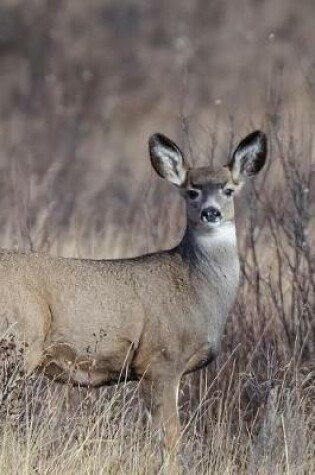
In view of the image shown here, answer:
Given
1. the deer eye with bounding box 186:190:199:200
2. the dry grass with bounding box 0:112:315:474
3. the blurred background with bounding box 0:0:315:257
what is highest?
the blurred background with bounding box 0:0:315:257

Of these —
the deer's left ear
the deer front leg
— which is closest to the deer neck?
the deer's left ear

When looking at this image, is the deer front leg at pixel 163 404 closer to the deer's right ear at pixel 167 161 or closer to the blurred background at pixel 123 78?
the deer's right ear at pixel 167 161

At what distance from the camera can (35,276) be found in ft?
24.8

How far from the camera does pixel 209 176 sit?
8.33 m

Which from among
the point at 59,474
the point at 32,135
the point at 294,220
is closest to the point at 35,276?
the point at 59,474

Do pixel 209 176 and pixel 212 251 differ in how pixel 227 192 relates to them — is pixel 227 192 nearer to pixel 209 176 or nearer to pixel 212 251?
pixel 209 176

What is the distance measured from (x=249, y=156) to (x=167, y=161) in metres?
0.44

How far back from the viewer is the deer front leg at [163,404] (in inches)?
305

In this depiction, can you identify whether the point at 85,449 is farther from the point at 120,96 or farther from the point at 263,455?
the point at 120,96

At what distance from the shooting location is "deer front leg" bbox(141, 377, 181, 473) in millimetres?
7738

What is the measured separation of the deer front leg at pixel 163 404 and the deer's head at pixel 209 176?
895 mm

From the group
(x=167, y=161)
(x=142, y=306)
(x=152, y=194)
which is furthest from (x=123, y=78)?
(x=142, y=306)

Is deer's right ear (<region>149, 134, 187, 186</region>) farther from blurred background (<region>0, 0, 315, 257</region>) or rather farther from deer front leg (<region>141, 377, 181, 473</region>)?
blurred background (<region>0, 0, 315, 257</region>)

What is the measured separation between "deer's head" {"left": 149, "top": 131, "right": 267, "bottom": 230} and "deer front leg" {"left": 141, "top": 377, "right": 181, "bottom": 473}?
2.94 ft
